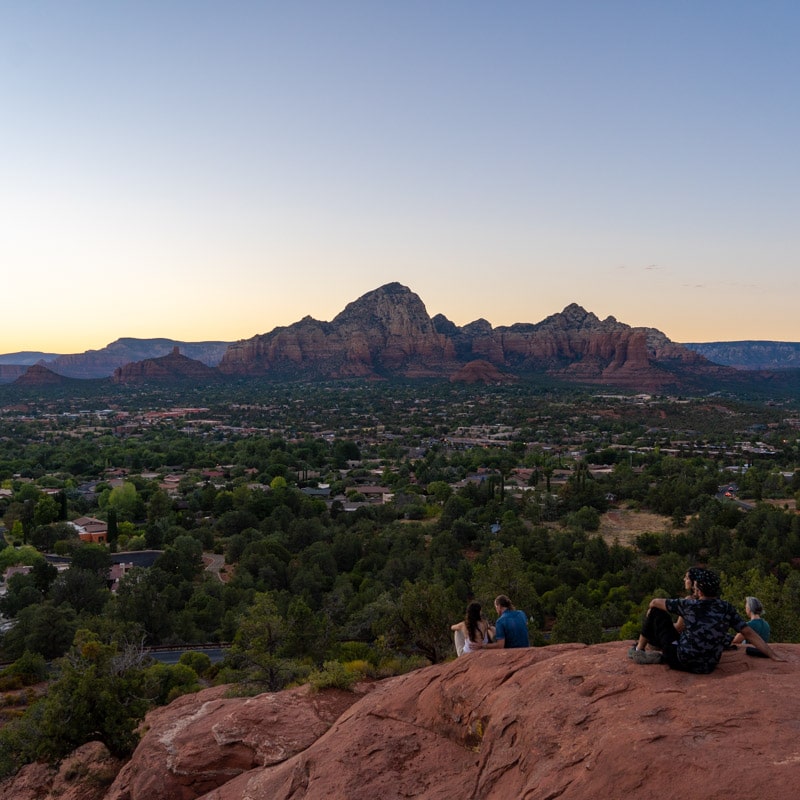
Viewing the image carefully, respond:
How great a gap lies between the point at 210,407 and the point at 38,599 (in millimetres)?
133141

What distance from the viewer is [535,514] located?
49.9m

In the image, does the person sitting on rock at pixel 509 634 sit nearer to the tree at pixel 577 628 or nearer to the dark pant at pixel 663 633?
the dark pant at pixel 663 633

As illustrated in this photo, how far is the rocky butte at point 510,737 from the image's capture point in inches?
199

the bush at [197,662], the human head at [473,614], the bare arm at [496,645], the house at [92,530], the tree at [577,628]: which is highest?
the human head at [473,614]

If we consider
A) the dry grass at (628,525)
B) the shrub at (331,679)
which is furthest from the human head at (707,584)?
the dry grass at (628,525)

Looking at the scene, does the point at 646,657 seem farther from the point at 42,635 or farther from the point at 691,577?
the point at 42,635

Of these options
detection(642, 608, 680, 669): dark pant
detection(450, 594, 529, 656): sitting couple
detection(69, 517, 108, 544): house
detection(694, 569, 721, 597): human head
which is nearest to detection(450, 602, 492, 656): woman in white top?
detection(450, 594, 529, 656): sitting couple

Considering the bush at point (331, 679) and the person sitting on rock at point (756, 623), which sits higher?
the person sitting on rock at point (756, 623)

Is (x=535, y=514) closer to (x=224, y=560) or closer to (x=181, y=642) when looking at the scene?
(x=224, y=560)

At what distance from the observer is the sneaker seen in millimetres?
6637

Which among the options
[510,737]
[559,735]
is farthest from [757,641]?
[510,737]

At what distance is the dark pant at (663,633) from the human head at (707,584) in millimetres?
477

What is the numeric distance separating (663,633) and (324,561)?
31.8 m

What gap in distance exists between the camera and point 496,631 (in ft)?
29.8
